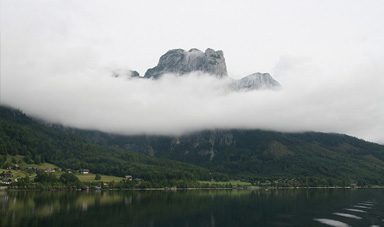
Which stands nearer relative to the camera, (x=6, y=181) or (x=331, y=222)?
(x=331, y=222)

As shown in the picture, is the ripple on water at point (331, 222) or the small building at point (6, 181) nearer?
the ripple on water at point (331, 222)

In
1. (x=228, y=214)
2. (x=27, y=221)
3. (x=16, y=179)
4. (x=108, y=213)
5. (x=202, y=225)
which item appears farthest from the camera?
(x=16, y=179)

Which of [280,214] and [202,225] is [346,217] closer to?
[280,214]

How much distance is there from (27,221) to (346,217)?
94.9 meters

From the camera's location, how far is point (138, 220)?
90688 mm

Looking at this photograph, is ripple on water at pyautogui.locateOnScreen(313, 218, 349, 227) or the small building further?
the small building

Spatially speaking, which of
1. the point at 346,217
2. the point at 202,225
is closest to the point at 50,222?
the point at 202,225

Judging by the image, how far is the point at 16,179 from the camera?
197 meters

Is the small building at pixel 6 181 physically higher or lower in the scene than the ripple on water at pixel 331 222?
higher

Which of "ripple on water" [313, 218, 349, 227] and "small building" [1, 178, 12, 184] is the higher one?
"small building" [1, 178, 12, 184]

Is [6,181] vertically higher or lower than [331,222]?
higher

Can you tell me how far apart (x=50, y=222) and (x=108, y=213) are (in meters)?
23.1

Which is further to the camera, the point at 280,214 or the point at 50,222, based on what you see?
the point at 280,214

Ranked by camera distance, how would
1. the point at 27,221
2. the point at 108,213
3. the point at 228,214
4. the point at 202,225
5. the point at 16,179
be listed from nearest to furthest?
A: the point at 27,221 → the point at 202,225 → the point at 108,213 → the point at 228,214 → the point at 16,179
